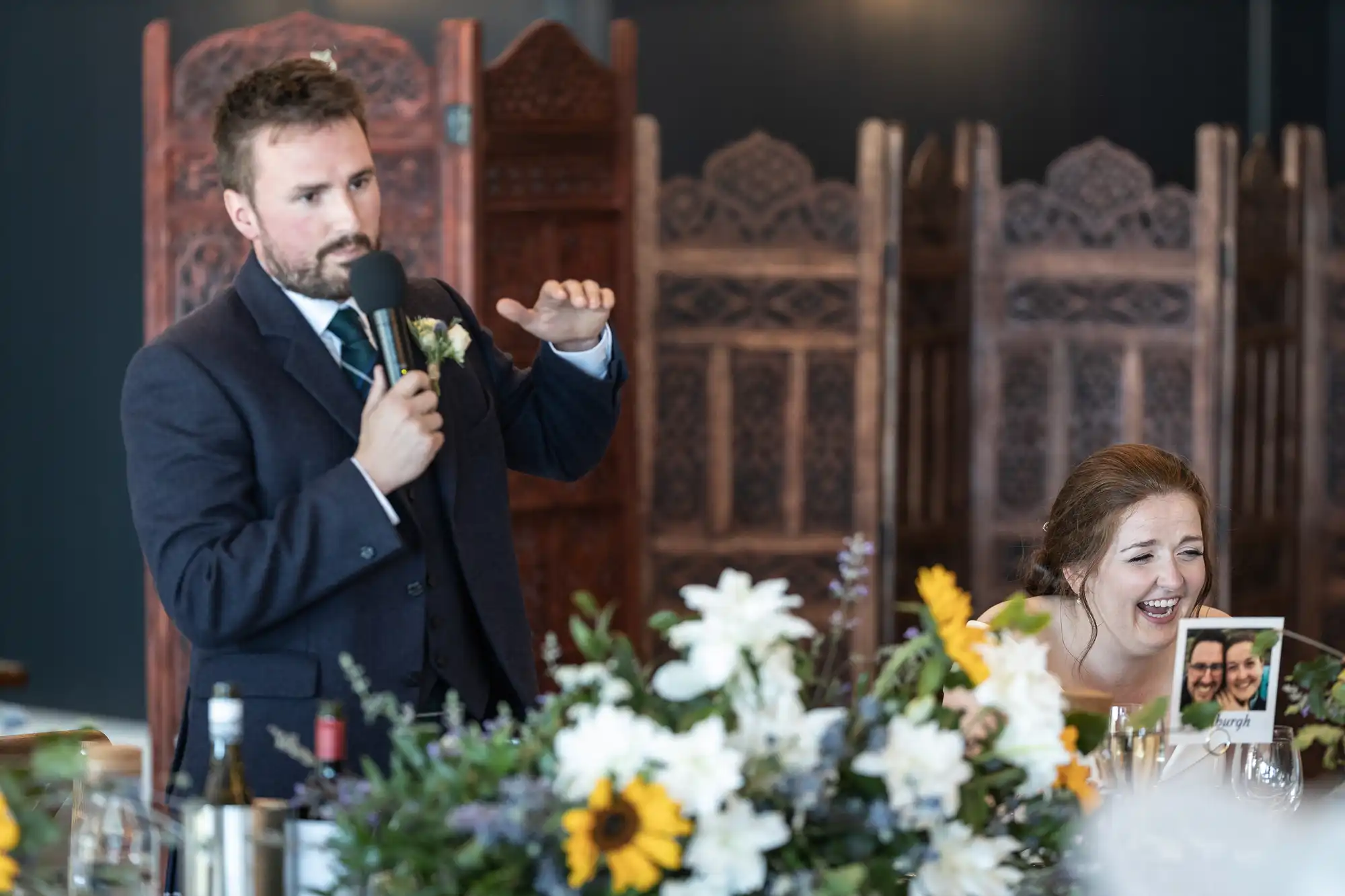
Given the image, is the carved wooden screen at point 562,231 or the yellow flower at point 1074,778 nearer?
the yellow flower at point 1074,778

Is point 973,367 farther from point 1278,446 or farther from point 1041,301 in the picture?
point 1278,446

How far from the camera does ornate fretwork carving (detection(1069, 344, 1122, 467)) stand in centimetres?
532

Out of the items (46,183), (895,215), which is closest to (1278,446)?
(895,215)

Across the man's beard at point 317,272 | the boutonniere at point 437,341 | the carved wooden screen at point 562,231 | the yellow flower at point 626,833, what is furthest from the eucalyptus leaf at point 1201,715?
the carved wooden screen at point 562,231

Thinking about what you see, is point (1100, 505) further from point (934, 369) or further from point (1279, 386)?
point (1279, 386)

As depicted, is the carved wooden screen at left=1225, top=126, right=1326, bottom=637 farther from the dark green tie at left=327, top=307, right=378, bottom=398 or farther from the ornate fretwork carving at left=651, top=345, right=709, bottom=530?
the dark green tie at left=327, top=307, right=378, bottom=398

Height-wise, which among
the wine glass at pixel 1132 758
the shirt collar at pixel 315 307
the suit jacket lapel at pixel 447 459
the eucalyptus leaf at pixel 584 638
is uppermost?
the shirt collar at pixel 315 307

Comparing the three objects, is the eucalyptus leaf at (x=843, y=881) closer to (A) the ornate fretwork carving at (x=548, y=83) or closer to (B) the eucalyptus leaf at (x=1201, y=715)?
(B) the eucalyptus leaf at (x=1201, y=715)

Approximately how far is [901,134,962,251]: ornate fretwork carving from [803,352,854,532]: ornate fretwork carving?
0.45 metres

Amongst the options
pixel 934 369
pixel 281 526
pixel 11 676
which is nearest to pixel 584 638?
pixel 281 526

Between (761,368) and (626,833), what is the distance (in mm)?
3898

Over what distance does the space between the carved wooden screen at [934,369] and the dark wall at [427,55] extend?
1562mm

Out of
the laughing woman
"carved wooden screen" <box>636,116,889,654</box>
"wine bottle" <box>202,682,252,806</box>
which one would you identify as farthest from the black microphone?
"carved wooden screen" <box>636,116,889,654</box>

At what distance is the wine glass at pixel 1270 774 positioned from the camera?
6.82 ft
